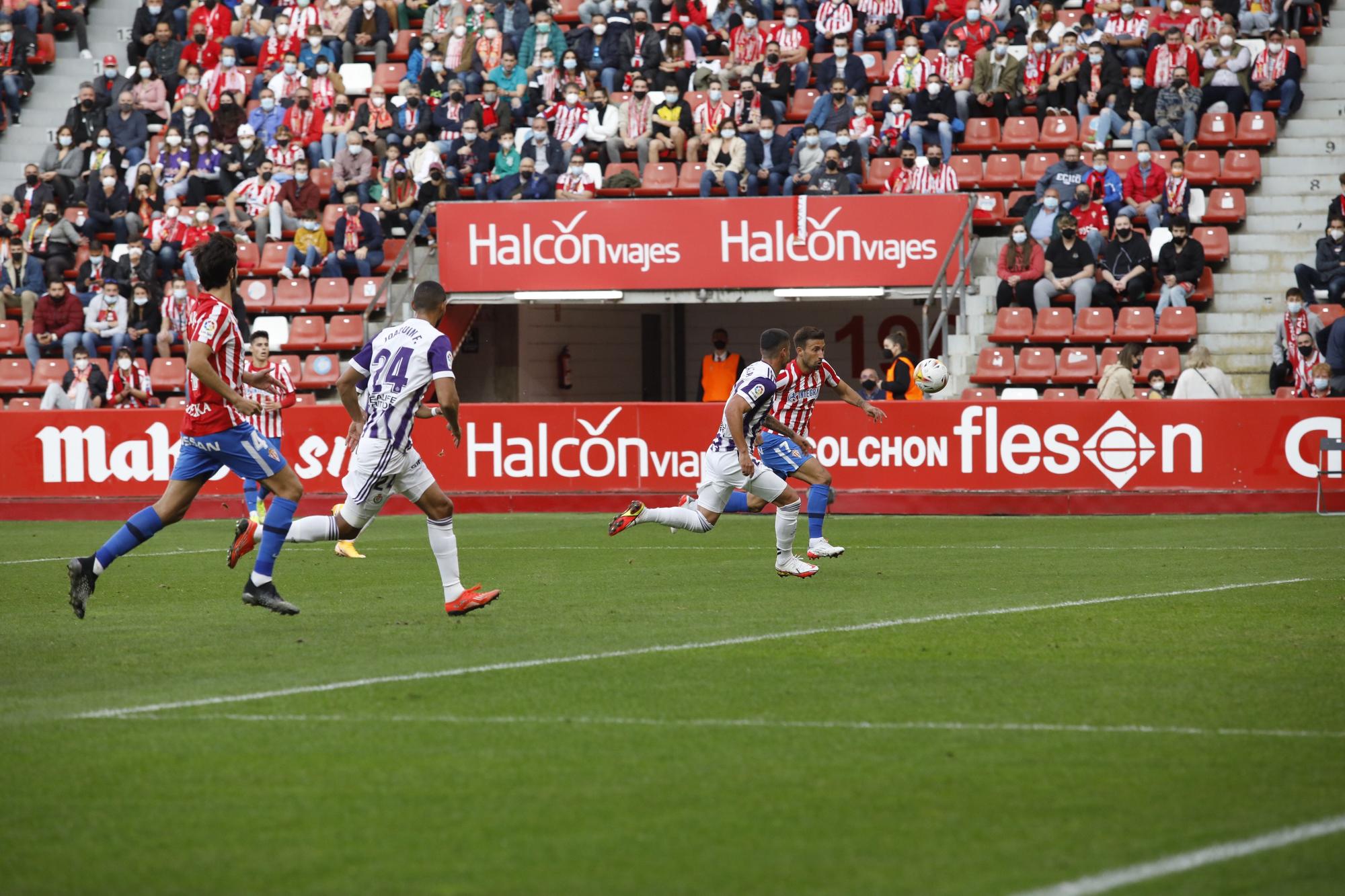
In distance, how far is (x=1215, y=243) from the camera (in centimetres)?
2628

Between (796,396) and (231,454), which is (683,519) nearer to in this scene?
(796,396)

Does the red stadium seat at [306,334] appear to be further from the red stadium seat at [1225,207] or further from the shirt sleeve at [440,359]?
the shirt sleeve at [440,359]

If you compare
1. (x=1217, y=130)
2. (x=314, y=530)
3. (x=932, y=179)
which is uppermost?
(x=1217, y=130)

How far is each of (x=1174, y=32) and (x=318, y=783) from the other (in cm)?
2391

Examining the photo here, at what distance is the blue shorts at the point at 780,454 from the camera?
600 inches

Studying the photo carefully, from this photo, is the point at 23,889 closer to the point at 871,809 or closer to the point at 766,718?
the point at 871,809

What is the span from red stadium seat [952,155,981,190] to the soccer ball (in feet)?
26.5

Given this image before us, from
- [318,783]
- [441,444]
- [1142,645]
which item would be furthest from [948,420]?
[318,783]

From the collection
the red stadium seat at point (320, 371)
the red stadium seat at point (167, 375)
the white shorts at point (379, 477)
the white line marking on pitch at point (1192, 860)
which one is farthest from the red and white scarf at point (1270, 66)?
the white line marking on pitch at point (1192, 860)

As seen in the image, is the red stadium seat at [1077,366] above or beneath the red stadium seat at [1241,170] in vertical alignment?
beneath

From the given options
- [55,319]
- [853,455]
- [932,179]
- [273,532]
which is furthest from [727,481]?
[55,319]

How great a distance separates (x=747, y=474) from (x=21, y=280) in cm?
2054

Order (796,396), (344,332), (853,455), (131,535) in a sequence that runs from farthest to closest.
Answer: (344,332) → (853,455) → (796,396) → (131,535)

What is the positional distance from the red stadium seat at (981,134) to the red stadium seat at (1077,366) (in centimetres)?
458
